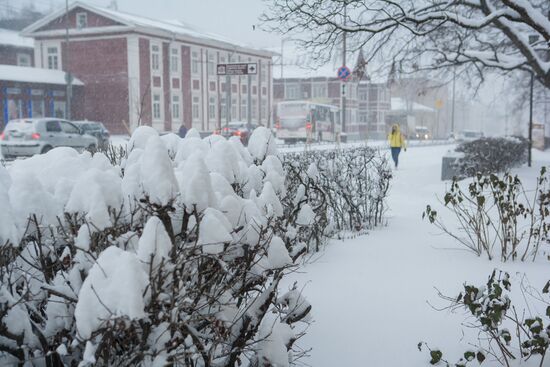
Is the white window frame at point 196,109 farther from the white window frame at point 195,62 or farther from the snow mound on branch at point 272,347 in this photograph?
the snow mound on branch at point 272,347

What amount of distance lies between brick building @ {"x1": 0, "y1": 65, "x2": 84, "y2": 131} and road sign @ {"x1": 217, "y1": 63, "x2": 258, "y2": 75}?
23601 millimetres

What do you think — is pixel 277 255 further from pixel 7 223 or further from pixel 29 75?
pixel 29 75

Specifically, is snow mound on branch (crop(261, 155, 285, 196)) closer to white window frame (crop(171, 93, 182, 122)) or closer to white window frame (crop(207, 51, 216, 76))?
white window frame (crop(171, 93, 182, 122))

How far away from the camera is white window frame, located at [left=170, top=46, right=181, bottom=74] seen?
42.3 meters

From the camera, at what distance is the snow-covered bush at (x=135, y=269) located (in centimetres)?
199

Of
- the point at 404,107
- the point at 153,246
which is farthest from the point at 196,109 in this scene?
the point at 404,107

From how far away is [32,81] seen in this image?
34.3 metres

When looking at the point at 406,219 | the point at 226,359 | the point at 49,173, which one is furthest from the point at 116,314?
the point at 406,219

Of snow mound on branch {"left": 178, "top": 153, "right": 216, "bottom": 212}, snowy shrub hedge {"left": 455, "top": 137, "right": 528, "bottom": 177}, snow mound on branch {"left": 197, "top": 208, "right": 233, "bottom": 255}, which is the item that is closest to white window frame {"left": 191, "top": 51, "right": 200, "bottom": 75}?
snowy shrub hedge {"left": 455, "top": 137, "right": 528, "bottom": 177}

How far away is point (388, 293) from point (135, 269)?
10.7ft

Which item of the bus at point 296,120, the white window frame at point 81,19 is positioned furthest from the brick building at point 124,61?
the bus at point 296,120

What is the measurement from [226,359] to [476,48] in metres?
17.4

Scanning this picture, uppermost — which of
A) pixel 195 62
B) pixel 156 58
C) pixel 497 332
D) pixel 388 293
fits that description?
pixel 195 62

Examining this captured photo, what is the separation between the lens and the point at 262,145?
5.14 metres
